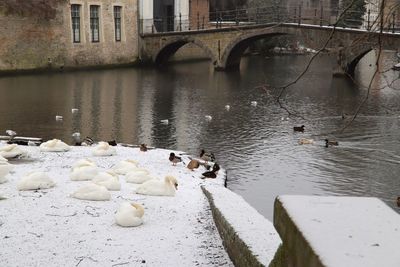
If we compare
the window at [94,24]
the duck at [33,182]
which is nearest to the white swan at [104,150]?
the duck at [33,182]

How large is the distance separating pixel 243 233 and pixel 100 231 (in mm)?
1608

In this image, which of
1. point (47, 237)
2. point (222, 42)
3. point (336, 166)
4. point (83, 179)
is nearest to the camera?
point (47, 237)

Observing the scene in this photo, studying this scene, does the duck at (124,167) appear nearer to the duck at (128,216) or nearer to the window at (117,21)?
the duck at (128,216)

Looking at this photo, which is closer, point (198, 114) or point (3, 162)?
point (3, 162)

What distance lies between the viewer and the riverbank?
463cm

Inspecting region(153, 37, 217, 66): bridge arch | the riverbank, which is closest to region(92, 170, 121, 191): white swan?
the riverbank

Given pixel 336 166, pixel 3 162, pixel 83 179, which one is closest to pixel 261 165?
pixel 336 166

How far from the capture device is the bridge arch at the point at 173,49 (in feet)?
94.9

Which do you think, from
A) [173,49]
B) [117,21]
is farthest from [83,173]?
[173,49]

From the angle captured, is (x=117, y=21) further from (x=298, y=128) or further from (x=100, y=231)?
(x=100, y=231)

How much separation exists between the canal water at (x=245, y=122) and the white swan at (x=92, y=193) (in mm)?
2364

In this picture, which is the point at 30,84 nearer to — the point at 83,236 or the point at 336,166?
the point at 336,166

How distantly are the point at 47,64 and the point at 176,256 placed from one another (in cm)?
2321

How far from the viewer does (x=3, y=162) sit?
7.48m
